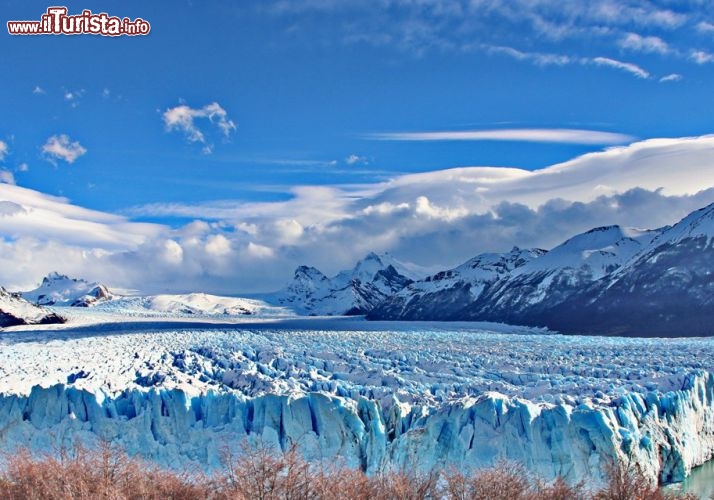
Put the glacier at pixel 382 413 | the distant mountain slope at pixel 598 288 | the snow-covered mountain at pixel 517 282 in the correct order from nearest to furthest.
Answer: the glacier at pixel 382 413 → the distant mountain slope at pixel 598 288 → the snow-covered mountain at pixel 517 282

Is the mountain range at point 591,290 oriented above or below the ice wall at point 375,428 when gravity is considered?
above

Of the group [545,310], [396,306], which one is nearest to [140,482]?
[545,310]

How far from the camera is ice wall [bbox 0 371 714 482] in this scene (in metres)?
18.7

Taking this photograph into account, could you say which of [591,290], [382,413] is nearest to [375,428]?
[382,413]

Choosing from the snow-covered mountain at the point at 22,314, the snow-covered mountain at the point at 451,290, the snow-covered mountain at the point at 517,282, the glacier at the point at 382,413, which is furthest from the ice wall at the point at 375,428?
the snow-covered mountain at the point at 451,290

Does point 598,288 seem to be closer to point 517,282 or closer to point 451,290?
point 517,282

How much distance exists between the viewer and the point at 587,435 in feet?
61.2

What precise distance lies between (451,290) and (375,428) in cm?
12640

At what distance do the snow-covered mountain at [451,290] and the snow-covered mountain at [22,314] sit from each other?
77957 millimetres

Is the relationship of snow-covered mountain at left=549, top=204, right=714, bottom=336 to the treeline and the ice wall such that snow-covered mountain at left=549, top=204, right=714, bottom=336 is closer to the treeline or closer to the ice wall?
the ice wall

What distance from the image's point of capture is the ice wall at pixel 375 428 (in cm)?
1873

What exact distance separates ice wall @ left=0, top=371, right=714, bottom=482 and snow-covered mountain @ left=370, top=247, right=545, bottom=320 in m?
112

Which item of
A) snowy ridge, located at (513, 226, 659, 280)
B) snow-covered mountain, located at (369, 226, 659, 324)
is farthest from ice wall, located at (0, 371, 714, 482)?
snowy ridge, located at (513, 226, 659, 280)

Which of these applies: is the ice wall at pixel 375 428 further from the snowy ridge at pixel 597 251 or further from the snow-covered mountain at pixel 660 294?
the snowy ridge at pixel 597 251
